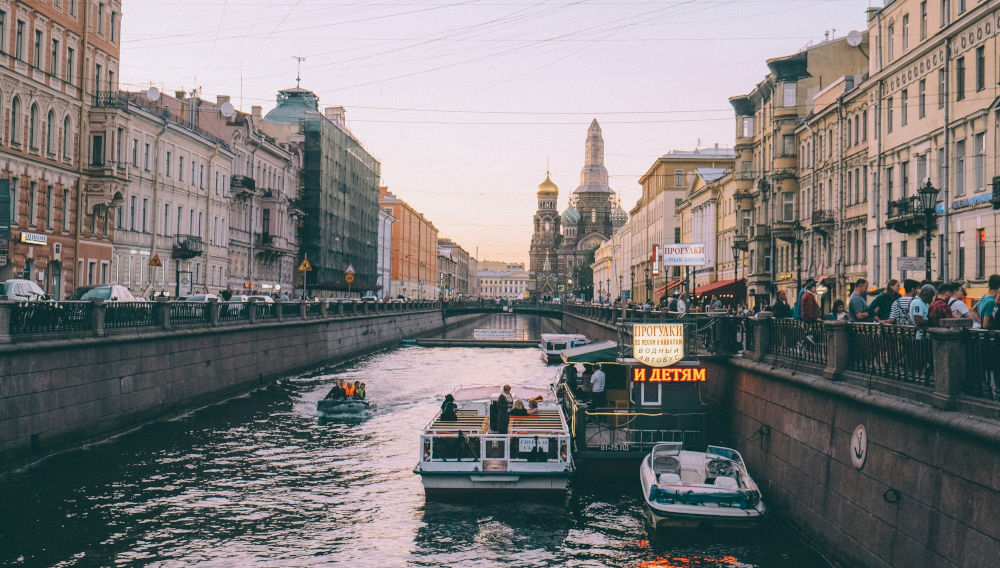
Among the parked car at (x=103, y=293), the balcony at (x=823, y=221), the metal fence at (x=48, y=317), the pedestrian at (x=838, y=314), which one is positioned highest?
the balcony at (x=823, y=221)

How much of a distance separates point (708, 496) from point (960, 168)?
20.9 meters

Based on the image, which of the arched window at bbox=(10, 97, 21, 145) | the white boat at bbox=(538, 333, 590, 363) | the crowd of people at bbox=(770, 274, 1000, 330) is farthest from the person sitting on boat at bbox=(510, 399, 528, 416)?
the white boat at bbox=(538, 333, 590, 363)

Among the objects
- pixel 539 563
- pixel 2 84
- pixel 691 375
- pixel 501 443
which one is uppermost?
pixel 2 84

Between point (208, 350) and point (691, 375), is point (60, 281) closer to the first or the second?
point (208, 350)

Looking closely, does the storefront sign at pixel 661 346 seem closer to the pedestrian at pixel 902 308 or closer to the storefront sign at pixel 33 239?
the pedestrian at pixel 902 308

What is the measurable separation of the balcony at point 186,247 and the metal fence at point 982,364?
5323 centimetres

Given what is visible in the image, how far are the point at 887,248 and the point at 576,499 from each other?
24887 millimetres

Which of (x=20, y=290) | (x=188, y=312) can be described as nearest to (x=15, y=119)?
(x=188, y=312)

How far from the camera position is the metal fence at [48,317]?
78.3 ft

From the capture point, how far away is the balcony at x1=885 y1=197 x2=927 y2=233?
3578cm

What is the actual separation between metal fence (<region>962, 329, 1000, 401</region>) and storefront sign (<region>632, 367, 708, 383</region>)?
1280 centimetres

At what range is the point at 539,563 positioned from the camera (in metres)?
18.0

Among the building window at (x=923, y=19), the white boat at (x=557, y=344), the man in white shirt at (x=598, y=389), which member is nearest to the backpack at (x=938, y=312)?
the man in white shirt at (x=598, y=389)

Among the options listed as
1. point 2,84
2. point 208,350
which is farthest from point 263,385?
point 2,84
